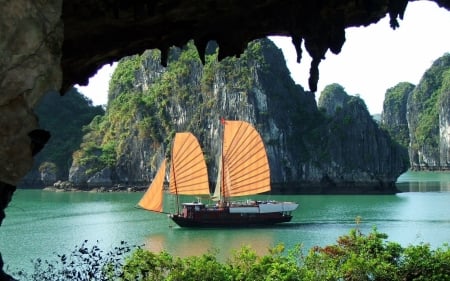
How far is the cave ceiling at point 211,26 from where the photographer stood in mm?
3826

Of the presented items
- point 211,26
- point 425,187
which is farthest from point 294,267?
point 425,187

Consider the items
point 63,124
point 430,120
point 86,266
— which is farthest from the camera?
point 430,120

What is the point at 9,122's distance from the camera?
2.43 meters

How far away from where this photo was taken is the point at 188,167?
2592cm

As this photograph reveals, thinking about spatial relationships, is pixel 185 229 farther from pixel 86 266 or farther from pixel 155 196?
pixel 86 266

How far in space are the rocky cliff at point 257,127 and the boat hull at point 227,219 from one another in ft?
61.7

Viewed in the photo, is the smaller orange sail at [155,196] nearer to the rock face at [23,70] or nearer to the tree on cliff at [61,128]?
the rock face at [23,70]

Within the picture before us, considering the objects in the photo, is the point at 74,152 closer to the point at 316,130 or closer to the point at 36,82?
the point at 316,130

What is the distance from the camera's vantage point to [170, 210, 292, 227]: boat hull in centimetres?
2320

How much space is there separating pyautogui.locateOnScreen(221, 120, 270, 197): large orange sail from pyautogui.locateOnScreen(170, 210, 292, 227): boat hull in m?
2.38

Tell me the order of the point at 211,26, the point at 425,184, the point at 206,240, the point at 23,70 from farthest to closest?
the point at 425,184 → the point at 206,240 → the point at 211,26 → the point at 23,70

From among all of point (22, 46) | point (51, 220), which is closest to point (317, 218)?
point (51, 220)

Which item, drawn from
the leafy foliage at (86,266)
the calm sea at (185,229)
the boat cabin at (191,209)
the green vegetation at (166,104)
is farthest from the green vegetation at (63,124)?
the leafy foliage at (86,266)

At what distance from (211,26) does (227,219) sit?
63.8 feet
